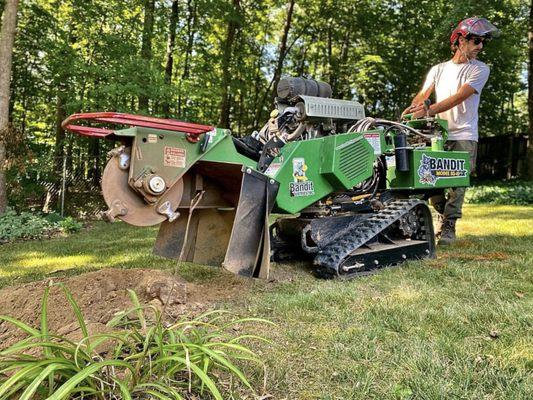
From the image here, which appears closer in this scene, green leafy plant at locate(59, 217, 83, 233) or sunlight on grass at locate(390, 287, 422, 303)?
sunlight on grass at locate(390, 287, 422, 303)

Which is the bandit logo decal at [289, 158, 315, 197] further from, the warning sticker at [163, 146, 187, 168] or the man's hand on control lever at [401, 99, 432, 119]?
the man's hand on control lever at [401, 99, 432, 119]

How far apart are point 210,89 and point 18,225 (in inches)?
223

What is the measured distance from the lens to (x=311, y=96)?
4.49 meters

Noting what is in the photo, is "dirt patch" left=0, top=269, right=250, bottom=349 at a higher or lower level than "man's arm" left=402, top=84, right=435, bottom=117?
lower

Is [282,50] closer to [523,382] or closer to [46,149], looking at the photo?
[46,149]

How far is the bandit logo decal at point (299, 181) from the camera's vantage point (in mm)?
3971

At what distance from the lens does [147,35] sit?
12.6 metres

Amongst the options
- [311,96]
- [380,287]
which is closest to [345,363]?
[380,287]

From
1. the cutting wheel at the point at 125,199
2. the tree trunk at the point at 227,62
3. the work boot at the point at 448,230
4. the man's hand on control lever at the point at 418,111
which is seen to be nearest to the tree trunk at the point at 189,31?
the tree trunk at the point at 227,62

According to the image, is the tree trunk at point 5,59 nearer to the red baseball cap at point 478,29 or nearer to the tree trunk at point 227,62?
the tree trunk at point 227,62

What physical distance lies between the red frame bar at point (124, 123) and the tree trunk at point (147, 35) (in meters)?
8.51

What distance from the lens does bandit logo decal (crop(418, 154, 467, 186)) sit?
4.98 meters

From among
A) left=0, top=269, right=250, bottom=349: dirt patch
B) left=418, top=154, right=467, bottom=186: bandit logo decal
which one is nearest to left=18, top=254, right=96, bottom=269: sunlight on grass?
left=0, top=269, right=250, bottom=349: dirt patch

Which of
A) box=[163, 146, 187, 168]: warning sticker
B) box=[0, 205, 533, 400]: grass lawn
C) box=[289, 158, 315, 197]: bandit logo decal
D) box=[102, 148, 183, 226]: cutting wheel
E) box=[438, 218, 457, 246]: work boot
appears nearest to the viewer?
box=[0, 205, 533, 400]: grass lawn
